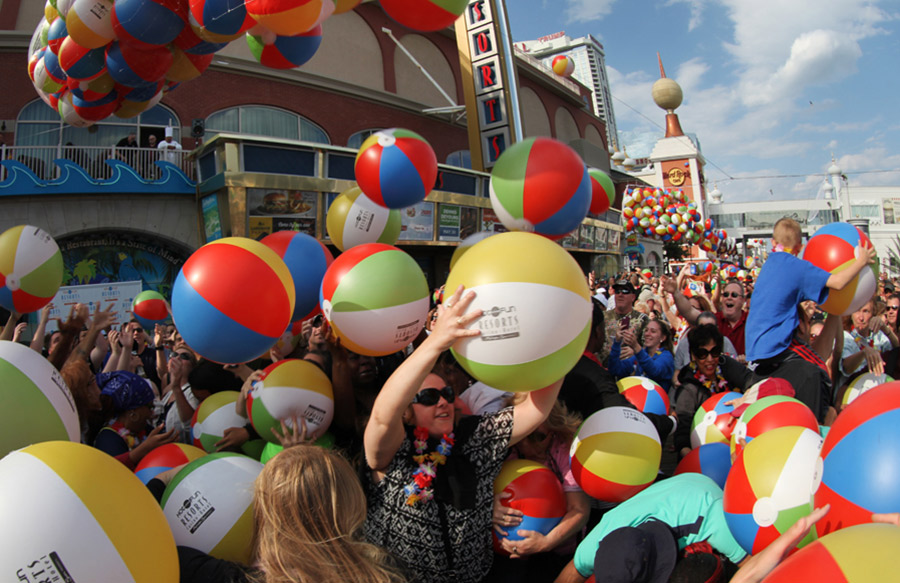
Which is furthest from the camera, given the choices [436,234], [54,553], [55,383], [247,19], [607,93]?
[607,93]

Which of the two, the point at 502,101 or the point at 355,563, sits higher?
the point at 502,101

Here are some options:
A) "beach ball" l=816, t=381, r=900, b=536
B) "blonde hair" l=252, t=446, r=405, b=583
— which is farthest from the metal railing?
"beach ball" l=816, t=381, r=900, b=536

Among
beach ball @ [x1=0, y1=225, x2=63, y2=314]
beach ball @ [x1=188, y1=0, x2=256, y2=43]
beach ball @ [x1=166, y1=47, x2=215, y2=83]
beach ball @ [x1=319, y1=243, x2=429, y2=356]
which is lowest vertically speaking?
beach ball @ [x1=319, y1=243, x2=429, y2=356]

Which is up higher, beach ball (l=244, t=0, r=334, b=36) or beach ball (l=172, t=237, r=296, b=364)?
beach ball (l=244, t=0, r=334, b=36)

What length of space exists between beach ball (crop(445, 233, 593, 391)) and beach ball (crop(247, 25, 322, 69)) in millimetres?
3189

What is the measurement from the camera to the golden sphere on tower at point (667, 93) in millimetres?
42125

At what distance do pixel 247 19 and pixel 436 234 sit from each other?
1088 cm

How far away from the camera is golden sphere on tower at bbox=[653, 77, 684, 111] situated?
42.1 m

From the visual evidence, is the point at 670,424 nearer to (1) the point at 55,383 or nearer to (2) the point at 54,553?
(2) the point at 54,553

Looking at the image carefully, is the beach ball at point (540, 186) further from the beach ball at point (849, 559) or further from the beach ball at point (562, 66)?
the beach ball at point (562, 66)

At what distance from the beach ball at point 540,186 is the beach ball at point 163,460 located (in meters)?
2.10

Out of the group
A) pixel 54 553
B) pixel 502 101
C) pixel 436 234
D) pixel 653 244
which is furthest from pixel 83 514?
pixel 653 244

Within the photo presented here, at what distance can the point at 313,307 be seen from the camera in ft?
11.6

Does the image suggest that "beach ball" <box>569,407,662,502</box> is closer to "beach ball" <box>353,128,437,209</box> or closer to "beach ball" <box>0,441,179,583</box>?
"beach ball" <box>0,441,179,583</box>
